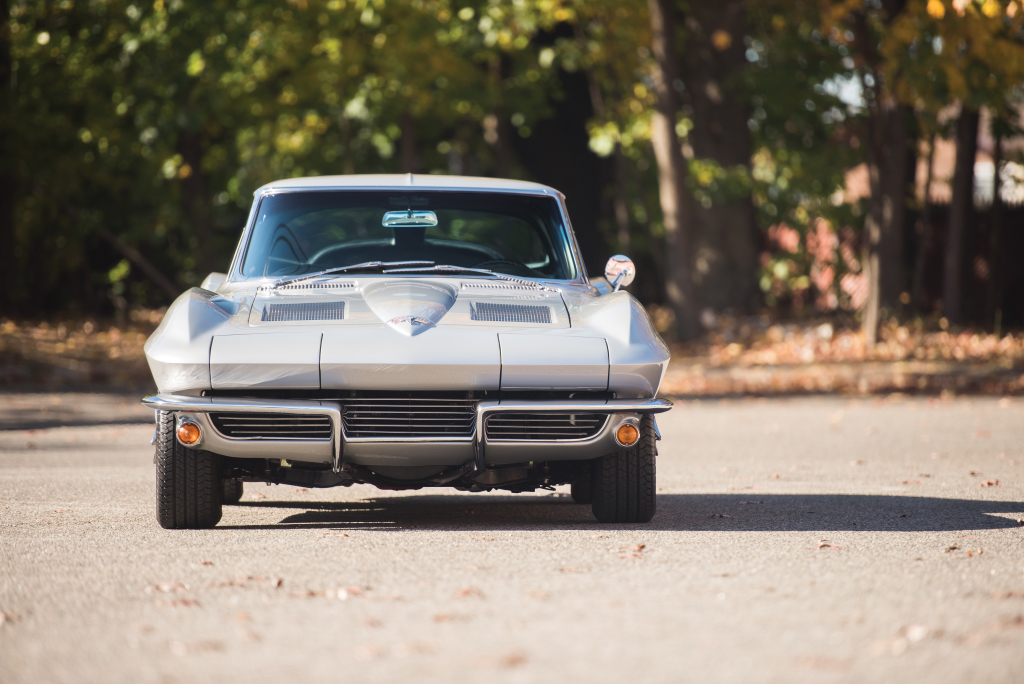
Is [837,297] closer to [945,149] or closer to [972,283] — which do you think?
[972,283]

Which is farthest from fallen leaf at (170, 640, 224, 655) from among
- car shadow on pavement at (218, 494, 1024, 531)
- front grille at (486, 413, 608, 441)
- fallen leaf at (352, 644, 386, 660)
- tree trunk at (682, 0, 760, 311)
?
tree trunk at (682, 0, 760, 311)

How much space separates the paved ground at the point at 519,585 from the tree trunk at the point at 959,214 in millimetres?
10889

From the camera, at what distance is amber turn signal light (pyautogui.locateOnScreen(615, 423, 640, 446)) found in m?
5.21

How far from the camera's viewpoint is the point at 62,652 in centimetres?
337

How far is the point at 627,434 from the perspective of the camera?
5223mm

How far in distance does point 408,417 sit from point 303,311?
0.71m

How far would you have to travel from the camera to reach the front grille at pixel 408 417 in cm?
508

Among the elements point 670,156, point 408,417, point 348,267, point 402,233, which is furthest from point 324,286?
point 670,156

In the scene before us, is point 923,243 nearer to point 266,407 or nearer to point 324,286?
point 324,286

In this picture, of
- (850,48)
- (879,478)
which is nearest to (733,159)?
(850,48)

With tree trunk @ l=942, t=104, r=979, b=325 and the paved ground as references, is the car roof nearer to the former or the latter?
the paved ground

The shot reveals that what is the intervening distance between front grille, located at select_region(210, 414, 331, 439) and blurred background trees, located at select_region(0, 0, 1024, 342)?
10.8 meters

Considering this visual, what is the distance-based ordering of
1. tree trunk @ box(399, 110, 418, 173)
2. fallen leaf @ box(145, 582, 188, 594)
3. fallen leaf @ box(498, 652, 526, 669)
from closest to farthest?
fallen leaf @ box(498, 652, 526, 669) → fallen leaf @ box(145, 582, 188, 594) → tree trunk @ box(399, 110, 418, 173)

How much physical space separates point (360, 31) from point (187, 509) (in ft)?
51.6
